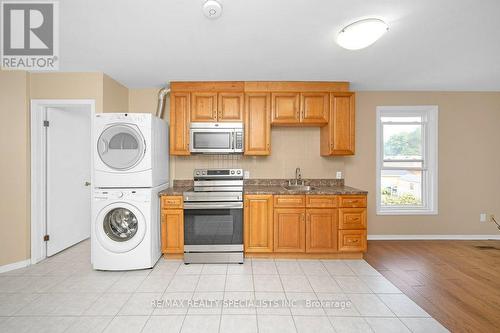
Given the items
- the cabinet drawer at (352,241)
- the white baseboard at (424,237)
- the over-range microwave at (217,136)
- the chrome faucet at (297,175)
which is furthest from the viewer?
the white baseboard at (424,237)

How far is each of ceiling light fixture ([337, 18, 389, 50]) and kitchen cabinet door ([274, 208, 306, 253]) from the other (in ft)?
6.55

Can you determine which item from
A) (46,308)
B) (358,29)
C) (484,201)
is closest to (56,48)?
(46,308)

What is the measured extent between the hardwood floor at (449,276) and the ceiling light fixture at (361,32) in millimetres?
2491

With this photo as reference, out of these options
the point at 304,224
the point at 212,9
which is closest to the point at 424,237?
the point at 304,224

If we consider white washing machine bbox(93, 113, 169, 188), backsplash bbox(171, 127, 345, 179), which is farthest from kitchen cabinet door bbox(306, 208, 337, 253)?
white washing machine bbox(93, 113, 169, 188)

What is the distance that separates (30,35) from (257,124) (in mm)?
2601

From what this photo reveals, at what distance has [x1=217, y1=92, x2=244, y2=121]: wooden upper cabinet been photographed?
135 inches

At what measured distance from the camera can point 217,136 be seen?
3.37 m

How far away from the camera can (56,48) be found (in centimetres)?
248

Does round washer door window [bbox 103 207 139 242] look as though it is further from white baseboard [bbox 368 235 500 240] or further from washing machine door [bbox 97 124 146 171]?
white baseboard [bbox 368 235 500 240]

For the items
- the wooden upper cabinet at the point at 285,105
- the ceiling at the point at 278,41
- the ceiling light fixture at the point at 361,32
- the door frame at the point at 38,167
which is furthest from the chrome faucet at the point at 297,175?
the door frame at the point at 38,167

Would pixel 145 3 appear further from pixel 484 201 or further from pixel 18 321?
pixel 484 201

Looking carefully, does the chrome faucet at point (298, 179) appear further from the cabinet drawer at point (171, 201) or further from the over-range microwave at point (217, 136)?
the cabinet drawer at point (171, 201)

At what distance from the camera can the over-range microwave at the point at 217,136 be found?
132 inches
